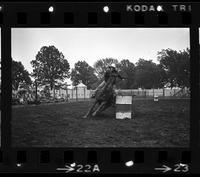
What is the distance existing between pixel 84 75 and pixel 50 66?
0.81 m

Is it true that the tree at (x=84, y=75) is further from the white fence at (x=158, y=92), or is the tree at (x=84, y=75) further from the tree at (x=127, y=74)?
the white fence at (x=158, y=92)

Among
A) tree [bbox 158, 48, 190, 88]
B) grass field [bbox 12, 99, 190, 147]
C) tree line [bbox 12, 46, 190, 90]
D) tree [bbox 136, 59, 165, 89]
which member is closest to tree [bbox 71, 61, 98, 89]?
tree line [bbox 12, 46, 190, 90]

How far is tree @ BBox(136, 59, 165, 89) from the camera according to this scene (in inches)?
317

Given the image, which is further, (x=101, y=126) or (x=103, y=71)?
(x=103, y=71)

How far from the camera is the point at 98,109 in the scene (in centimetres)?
818

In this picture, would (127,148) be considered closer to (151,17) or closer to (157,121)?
(157,121)

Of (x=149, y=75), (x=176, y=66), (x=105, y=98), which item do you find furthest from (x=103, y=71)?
(x=176, y=66)

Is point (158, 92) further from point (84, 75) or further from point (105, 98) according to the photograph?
point (84, 75)

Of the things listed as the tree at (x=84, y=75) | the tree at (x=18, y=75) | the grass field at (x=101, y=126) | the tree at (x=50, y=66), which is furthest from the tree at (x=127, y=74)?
the tree at (x=18, y=75)

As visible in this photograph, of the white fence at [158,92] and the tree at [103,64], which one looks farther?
the white fence at [158,92]

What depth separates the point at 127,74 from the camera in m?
8.11

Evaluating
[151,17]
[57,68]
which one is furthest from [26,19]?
[151,17]

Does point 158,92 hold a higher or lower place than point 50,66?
lower

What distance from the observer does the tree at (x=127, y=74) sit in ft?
26.1
